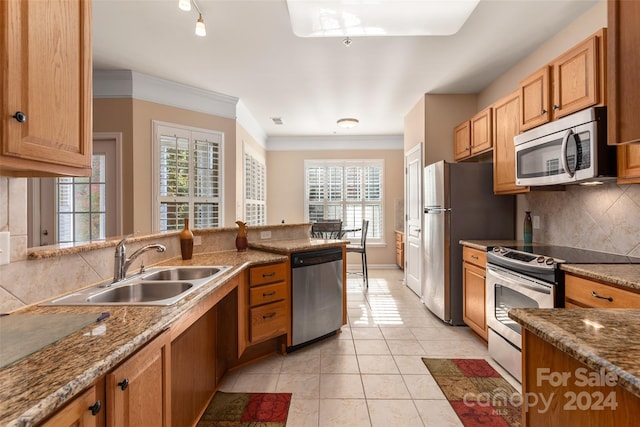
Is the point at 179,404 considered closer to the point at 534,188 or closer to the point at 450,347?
the point at 450,347

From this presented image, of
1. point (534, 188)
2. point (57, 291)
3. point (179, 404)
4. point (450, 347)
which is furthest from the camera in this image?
point (450, 347)

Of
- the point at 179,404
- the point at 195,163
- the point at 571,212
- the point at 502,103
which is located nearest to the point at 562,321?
the point at 179,404

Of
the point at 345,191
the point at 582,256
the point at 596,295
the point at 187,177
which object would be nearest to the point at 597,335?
the point at 596,295

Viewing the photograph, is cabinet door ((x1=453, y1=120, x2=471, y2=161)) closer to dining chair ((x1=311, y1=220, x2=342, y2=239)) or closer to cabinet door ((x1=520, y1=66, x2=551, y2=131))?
cabinet door ((x1=520, y1=66, x2=551, y2=131))

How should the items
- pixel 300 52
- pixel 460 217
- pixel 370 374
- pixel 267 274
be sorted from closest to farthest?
pixel 370 374 < pixel 267 274 < pixel 300 52 < pixel 460 217

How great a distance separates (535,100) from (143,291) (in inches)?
121

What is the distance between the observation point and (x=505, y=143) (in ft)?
9.18

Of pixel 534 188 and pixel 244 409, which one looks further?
pixel 534 188

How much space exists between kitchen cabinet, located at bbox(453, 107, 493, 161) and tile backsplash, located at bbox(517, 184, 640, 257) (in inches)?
27.4

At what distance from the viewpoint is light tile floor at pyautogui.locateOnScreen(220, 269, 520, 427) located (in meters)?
1.83

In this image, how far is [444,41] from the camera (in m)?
2.71

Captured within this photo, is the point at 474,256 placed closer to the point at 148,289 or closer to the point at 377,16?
the point at 377,16

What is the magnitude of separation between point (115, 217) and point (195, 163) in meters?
1.14

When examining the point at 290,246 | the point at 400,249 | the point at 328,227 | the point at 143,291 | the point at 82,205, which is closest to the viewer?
the point at 143,291
